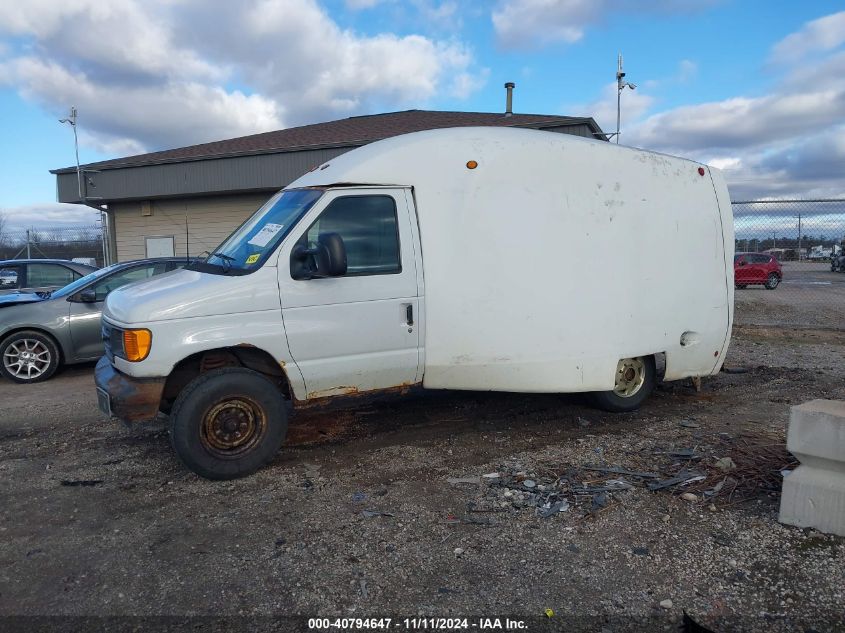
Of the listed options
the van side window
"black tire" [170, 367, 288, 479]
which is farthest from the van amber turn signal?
the van side window

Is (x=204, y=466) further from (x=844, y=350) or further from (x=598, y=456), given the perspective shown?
(x=844, y=350)

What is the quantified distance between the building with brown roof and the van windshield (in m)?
10.2

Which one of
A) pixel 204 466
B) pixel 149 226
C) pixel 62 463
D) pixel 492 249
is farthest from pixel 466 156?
pixel 149 226

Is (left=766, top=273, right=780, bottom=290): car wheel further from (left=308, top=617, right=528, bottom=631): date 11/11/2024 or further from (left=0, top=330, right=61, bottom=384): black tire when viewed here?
(left=308, top=617, right=528, bottom=631): date 11/11/2024

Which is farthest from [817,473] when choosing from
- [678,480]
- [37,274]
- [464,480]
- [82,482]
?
[37,274]

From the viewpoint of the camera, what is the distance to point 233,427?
14.5 feet

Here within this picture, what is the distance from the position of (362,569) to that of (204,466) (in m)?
1.68

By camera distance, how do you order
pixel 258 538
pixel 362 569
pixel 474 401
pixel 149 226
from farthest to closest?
pixel 149 226 → pixel 474 401 → pixel 258 538 → pixel 362 569

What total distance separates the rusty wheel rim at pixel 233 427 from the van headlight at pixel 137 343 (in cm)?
60

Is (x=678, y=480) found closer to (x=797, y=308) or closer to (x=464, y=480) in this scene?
(x=464, y=480)

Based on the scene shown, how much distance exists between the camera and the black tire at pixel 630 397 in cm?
590

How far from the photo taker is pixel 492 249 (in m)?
5.00

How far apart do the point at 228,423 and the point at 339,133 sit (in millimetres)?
14207

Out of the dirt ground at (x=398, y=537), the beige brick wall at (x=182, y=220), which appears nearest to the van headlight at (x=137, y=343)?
the dirt ground at (x=398, y=537)
